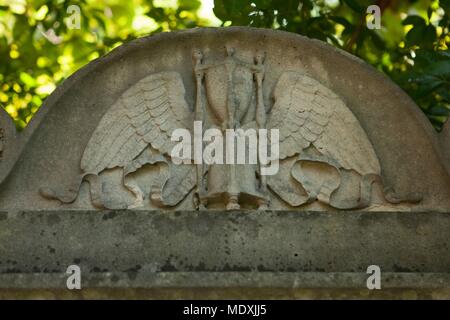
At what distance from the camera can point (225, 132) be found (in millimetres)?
5508

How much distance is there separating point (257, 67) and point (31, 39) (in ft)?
12.8

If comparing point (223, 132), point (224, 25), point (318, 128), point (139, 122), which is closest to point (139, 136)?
point (139, 122)

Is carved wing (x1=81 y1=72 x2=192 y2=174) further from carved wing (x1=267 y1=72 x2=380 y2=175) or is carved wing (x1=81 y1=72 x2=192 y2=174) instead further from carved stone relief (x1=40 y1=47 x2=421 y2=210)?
carved wing (x1=267 y1=72 x2=380 y2=175)

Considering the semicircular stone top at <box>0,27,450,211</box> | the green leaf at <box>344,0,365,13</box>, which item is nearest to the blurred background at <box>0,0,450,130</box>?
the green leaf at <box>344,0,365,13</box>

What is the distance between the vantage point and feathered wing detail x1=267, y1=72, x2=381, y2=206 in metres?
5.55

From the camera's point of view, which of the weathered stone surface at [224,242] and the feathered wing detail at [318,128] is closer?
the weathered stone surface at [224,242]

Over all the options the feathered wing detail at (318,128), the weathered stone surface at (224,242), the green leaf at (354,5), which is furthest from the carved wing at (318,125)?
the green leaf at (354,5)

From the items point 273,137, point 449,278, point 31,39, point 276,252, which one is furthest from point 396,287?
point 31,39

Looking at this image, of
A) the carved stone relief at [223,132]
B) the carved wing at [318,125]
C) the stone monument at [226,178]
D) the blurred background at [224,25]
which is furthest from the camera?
the blurred background at [224,25]

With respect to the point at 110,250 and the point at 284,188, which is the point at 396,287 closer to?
the point at 284,188

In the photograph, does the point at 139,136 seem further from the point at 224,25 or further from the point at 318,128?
the point at 224,25

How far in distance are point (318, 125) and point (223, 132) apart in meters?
0.51

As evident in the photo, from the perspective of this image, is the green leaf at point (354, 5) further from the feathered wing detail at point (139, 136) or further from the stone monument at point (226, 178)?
the feathered wing detail at point (139, 136)

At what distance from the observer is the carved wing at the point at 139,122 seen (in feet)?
18.2
